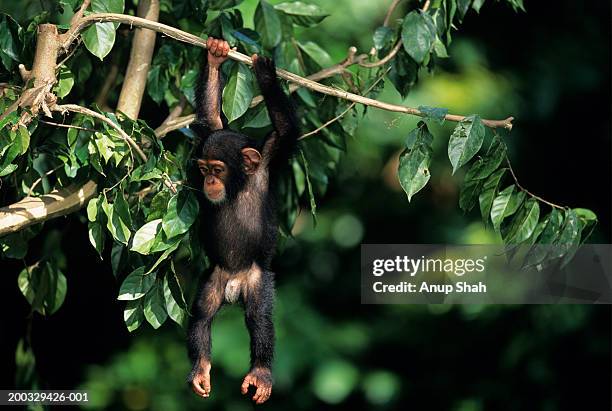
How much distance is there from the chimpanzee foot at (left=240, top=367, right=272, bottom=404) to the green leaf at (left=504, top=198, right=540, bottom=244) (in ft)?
3.22

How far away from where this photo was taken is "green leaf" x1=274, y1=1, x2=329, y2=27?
14.2 feet

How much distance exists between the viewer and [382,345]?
8.54m

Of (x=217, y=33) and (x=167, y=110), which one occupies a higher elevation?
(x=217, y=33)

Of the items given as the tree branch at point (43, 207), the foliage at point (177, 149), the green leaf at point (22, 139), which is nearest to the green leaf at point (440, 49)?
the foliage at point (177, 149)

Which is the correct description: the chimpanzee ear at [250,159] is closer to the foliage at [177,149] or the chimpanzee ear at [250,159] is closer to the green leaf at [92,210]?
the foliage at [177,149]

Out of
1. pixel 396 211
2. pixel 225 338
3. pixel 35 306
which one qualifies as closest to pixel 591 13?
pixel 396 211

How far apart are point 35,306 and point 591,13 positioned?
568 centimetres

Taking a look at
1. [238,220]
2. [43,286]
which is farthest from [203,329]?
[43,286]

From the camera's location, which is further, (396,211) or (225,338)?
(396,211)

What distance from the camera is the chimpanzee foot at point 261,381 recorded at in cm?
384

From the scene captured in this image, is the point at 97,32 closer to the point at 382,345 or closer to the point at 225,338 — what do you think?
the point at 225,338

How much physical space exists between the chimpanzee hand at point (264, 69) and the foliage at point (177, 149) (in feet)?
0.15

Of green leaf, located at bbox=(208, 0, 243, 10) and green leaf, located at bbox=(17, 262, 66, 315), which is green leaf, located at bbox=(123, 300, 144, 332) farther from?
green leaf, located at bbox=(208, 0, 243, 10)

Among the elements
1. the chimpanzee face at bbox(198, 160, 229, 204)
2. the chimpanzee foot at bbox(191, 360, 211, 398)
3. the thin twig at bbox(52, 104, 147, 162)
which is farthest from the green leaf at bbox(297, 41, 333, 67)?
the chimpanzee foot at bbox(191, 360, 211, 398)
